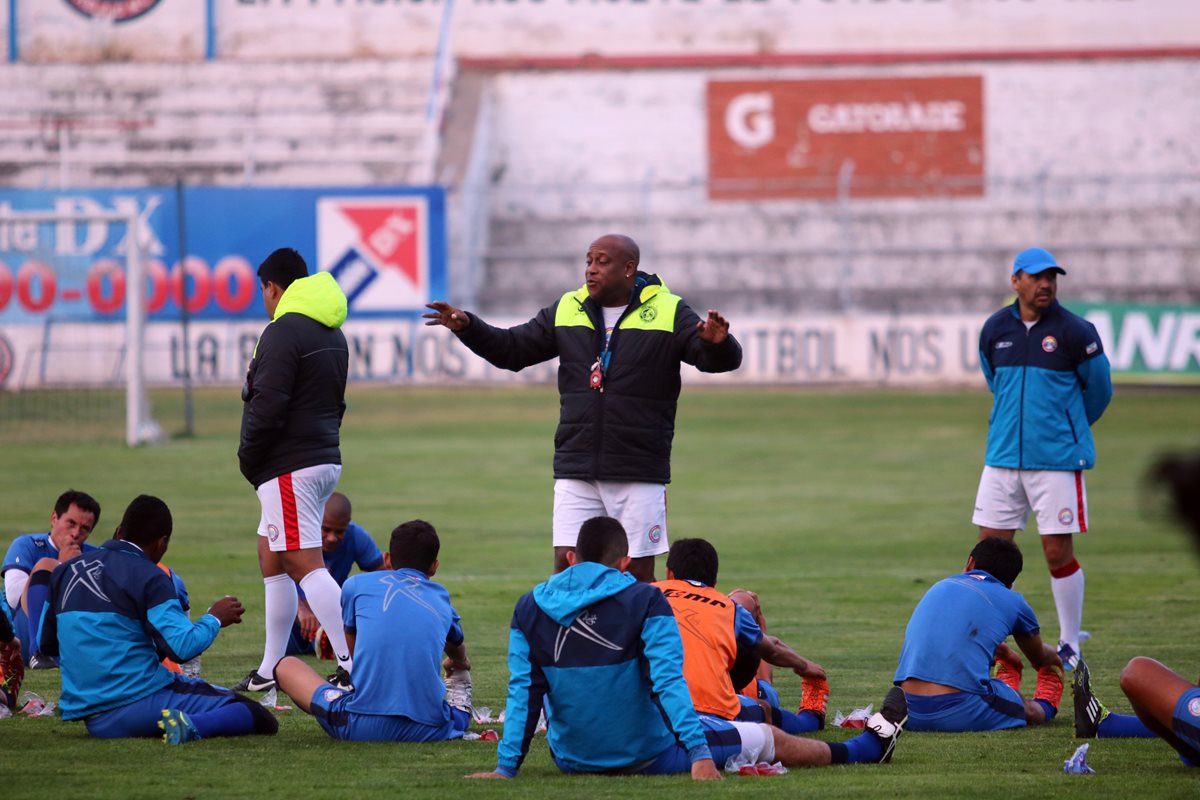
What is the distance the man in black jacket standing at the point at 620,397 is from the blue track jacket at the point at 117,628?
6.08 ft

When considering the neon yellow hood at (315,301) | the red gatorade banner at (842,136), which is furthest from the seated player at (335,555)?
the red gatorade banner at (842,136)

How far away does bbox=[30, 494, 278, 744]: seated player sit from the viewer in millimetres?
7637

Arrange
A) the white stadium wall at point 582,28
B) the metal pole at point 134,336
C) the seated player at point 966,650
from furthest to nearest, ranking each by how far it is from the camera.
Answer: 1. the white stadium wall at point 582,28
2. the metal pole at point 134,336
3. the seated player at point 966,650

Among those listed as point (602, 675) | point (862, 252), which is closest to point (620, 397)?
point (602, 675)

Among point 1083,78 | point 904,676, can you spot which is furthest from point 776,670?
point 1083,78

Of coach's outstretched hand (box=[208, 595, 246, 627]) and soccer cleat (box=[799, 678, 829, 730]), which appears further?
soccer cleat (box=[799, 678, 829, 730])

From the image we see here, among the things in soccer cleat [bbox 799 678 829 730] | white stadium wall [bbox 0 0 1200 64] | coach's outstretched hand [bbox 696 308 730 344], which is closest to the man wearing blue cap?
soccer cleat [bbox 799 678 829 730]

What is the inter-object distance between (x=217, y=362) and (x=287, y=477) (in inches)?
927

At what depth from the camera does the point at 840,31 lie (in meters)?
42.6

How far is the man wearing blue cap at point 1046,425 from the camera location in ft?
33.3

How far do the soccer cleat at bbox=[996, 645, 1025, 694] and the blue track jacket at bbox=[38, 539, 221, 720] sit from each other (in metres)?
3.77

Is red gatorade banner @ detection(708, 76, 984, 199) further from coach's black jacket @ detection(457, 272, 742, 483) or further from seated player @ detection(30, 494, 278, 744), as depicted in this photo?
seated player @ detection(30, 494, 278, 744)

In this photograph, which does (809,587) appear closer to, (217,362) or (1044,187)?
(217,362)

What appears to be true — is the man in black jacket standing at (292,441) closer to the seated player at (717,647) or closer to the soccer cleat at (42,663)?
the soccer cleat at (42,663)
